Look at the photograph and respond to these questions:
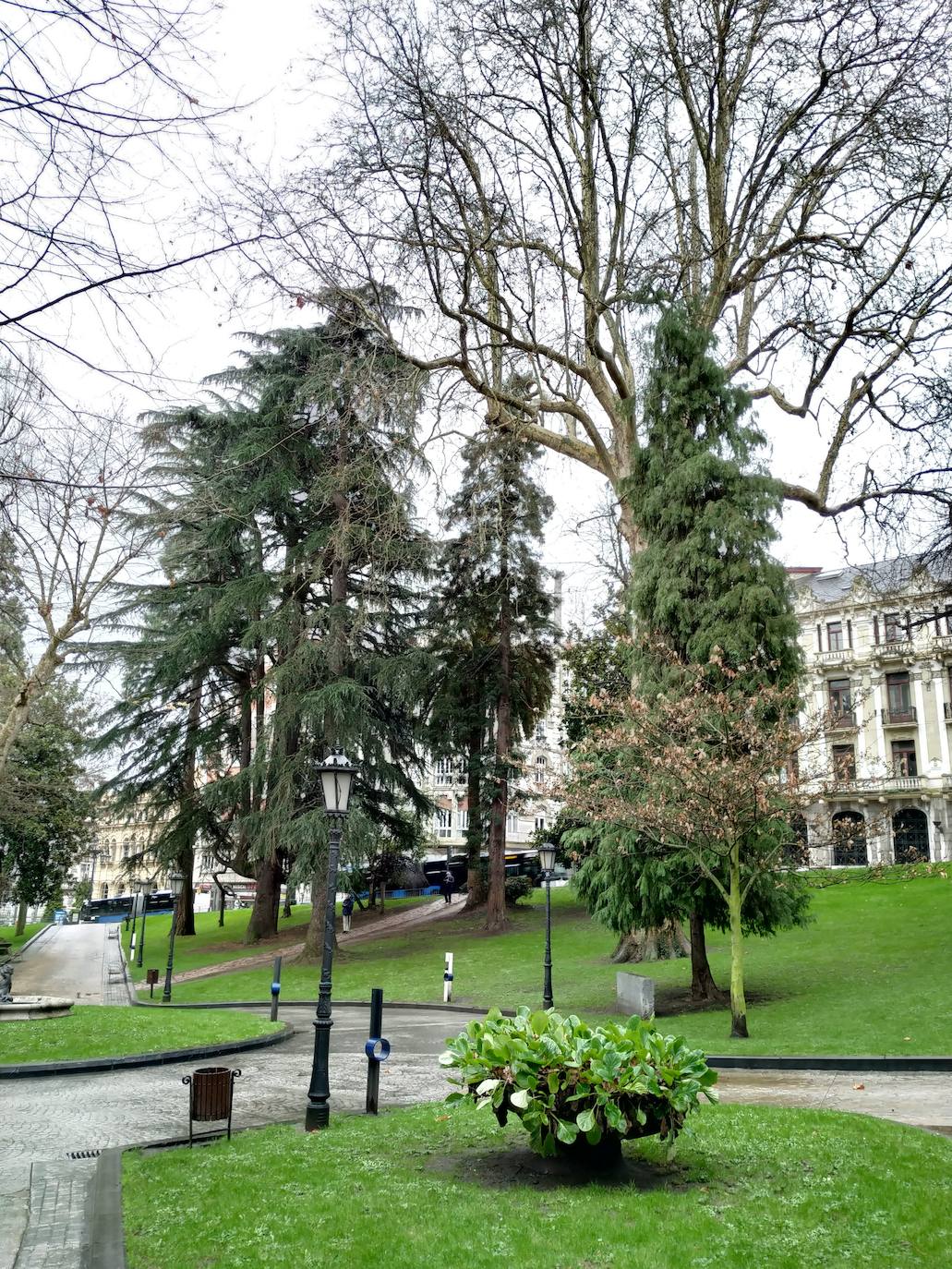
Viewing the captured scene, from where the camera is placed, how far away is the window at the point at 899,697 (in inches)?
1873

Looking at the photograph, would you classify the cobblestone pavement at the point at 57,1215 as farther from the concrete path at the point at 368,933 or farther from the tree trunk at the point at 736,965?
the concrete path at the point at 368,933

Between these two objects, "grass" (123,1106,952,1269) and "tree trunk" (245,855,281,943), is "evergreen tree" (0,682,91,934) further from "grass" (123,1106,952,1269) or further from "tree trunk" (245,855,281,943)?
"grass" (123,1106,952,1269)

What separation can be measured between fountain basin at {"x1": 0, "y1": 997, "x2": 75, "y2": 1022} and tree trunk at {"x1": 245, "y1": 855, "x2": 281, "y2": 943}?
18241mm

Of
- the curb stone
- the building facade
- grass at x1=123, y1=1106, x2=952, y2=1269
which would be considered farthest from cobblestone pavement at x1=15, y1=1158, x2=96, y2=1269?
the building facade

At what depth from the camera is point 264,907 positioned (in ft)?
118

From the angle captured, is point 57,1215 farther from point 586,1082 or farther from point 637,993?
point 637,993

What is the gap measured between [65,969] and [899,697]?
129 feet

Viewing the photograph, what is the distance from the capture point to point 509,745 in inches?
1385

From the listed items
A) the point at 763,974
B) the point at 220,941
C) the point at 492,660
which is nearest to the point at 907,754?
the point at 492,660

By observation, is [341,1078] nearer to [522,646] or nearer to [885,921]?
[885,921]

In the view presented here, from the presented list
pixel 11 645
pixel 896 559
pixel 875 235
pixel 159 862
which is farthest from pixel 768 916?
pixel 159 862

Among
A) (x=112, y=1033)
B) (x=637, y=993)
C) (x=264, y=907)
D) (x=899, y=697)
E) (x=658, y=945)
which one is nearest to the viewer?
(x=637, y=993)

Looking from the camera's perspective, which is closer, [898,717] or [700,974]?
[700,974]

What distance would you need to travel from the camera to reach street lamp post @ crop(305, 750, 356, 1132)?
8320mm
